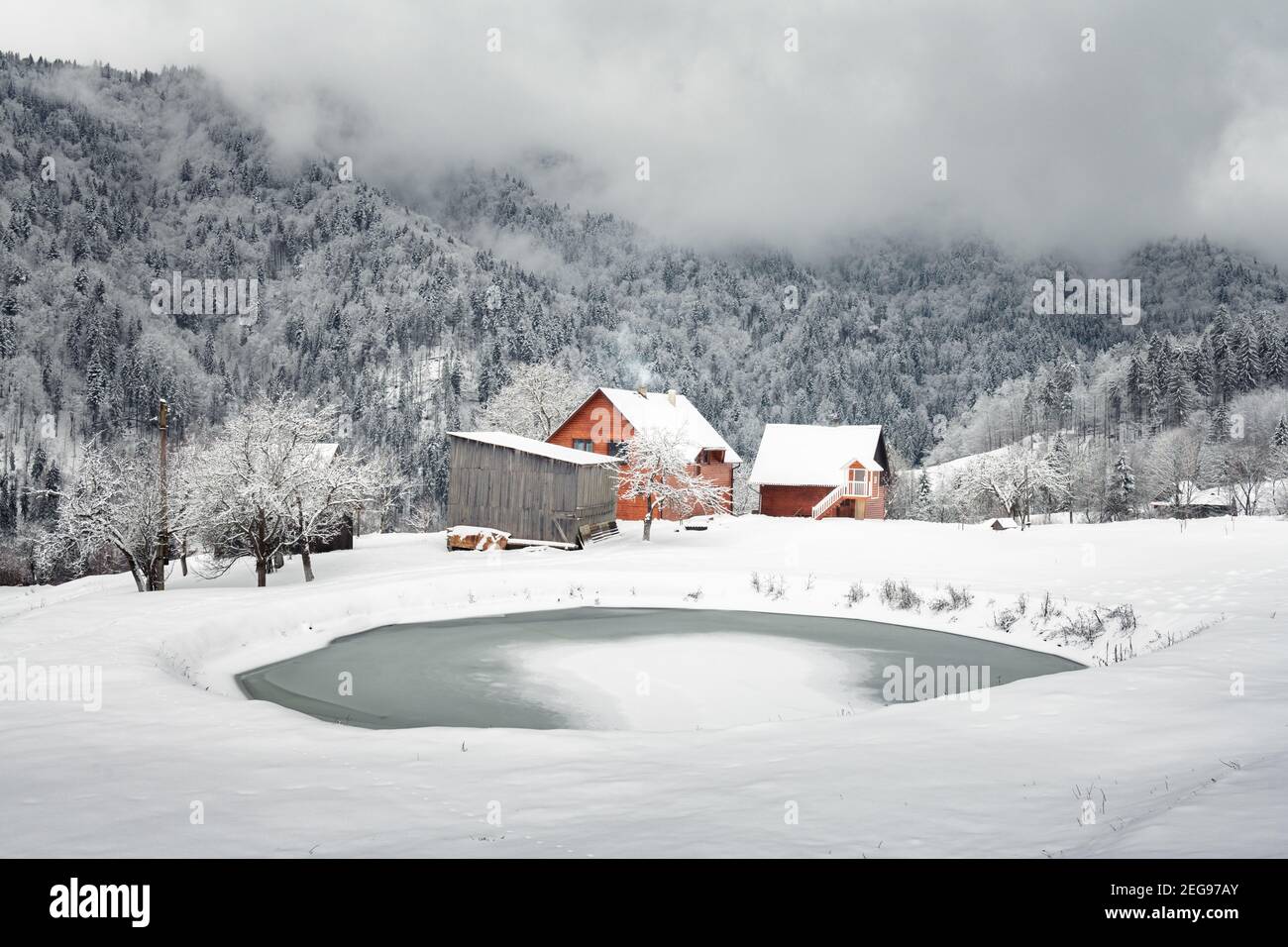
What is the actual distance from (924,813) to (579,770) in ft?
11.1

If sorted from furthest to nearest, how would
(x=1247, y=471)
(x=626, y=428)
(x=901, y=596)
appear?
1. (x=1247, y=471)
2. (x=626, y=428)
3. (x=901, y=596)

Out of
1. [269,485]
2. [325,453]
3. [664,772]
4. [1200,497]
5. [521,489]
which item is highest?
[325,453]

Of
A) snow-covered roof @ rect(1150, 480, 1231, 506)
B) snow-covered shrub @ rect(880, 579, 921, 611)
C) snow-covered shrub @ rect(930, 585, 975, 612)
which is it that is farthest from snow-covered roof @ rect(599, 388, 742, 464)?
snow-covered roof @ rect(1150, 480, 1231, 506)

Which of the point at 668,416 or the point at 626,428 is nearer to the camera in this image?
the point at 626,428

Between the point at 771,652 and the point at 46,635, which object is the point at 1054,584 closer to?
the point at 771,652

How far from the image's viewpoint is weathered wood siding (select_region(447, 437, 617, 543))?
3728 cm

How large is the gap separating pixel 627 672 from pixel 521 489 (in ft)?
72.3

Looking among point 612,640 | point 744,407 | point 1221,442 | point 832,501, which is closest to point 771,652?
point 612,640

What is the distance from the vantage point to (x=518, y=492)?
3784 centimetres

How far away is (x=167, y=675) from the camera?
13.1 metres

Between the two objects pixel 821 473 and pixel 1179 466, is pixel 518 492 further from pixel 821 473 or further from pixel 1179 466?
pixel 1179 466

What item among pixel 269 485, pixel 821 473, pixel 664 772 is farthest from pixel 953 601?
pixel 821 473

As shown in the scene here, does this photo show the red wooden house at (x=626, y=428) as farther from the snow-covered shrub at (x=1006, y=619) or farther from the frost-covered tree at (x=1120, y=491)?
the frost-covered tree at (x=1120, y=491)
